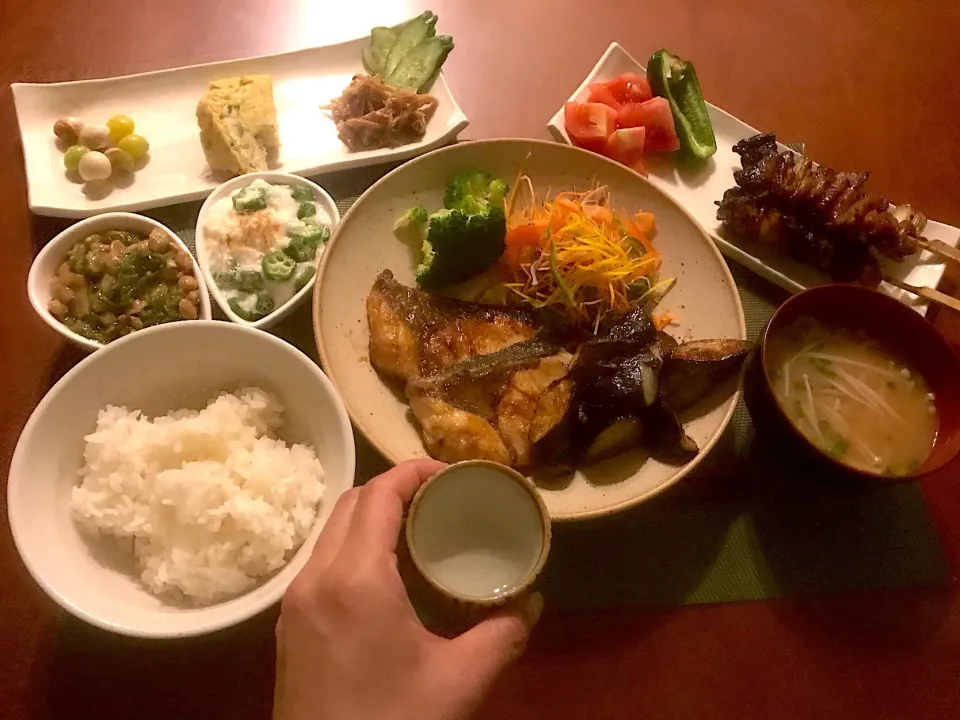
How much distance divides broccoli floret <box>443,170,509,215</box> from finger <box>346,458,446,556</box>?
3.38 ft

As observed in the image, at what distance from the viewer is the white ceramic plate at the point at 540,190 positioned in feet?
6.28

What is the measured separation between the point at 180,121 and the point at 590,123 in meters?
1.46

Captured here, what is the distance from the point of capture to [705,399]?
2.04 meters

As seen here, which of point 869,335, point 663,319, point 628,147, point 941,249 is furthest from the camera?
point 628,147

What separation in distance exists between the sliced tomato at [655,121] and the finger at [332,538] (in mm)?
1753

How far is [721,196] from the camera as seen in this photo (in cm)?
257

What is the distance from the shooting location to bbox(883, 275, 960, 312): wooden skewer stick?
2191mm

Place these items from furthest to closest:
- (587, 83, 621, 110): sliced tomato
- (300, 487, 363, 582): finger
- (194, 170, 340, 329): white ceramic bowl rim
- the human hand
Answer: (587, 83, 621, 110): sliced tomato → (194, 170, 340, 329): white ceramic bowl rim → (300, 487, 363, 582): finger → the human hand

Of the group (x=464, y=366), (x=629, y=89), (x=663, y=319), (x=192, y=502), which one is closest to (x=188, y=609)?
(x=192, y=502)

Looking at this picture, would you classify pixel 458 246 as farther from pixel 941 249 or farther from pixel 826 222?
pixel 941 249

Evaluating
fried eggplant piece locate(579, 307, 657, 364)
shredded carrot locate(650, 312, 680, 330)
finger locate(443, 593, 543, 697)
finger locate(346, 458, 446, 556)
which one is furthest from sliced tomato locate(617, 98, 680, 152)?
finger locate(443, 593, 543, 697)

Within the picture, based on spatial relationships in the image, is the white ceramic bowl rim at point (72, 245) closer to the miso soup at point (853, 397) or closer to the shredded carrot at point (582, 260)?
the shredded carrot at point (582, 260)

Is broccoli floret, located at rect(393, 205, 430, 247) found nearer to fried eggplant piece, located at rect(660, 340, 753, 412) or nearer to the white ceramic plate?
the white ceramic plate

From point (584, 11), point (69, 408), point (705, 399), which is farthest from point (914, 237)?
point (69, 408)
